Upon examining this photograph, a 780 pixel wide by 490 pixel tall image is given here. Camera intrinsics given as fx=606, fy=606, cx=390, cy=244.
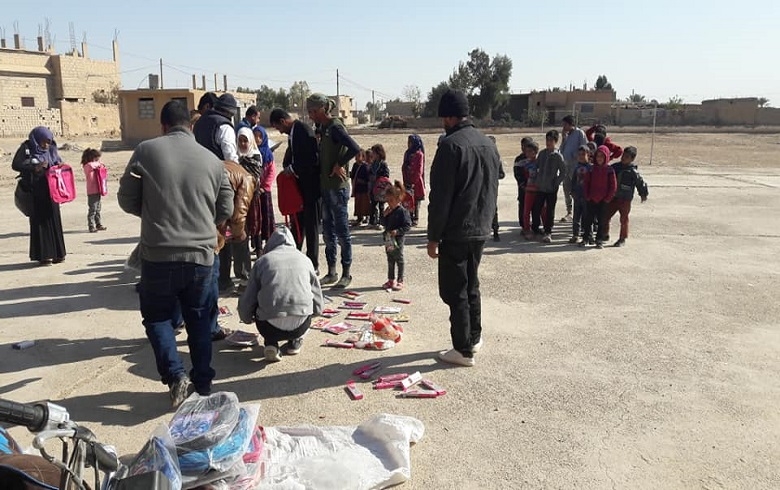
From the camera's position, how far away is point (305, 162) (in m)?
7.23

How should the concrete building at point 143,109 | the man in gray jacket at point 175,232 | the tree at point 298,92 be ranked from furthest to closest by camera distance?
1. the tree at point 298,92
2. the concrete building at point 143,109
3. the man in gray jacket at point 175,232

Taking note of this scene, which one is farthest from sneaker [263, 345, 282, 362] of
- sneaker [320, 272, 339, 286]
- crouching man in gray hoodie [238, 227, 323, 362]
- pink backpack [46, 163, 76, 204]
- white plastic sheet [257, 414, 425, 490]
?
pink backpack [46, 163, 76, 204]

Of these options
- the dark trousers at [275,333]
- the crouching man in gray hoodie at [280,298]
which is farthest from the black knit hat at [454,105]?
the dark trousers at [275,333]

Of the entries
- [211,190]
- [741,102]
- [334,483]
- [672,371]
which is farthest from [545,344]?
[741,102]

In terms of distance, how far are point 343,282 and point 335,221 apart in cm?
75

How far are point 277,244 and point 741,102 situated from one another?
6577 centimetres

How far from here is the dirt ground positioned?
12.3ft

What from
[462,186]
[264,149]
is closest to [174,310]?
[462,186]

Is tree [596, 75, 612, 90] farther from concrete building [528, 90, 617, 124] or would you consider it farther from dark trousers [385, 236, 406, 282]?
dark trousers [385, 236, 406, 282]

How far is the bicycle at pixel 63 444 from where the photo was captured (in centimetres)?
181

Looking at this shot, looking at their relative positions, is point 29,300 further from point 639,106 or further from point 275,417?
point 639,106

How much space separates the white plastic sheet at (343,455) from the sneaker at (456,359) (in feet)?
3.97

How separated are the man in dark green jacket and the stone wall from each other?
40.8 metres

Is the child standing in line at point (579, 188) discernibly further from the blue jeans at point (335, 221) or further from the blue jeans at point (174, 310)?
the blue jeans at point (174, 310)
